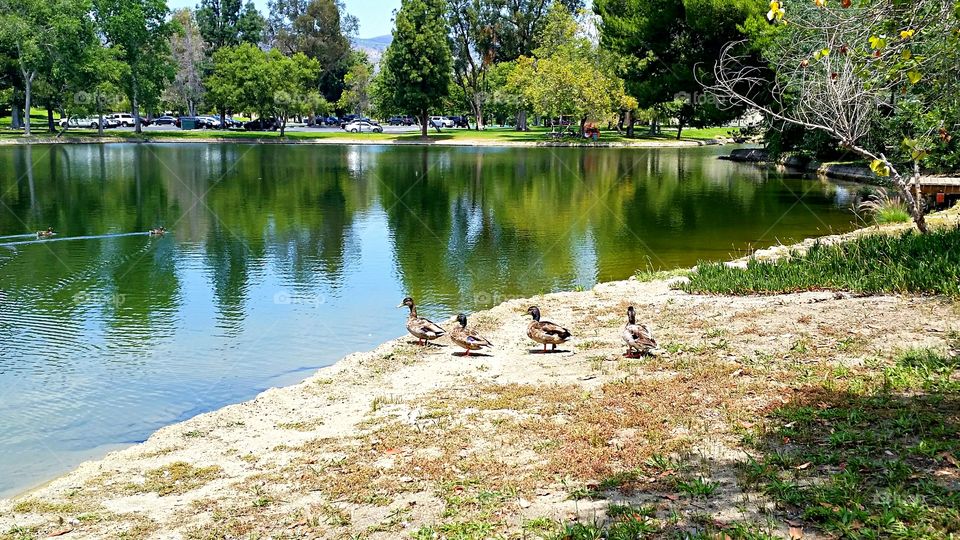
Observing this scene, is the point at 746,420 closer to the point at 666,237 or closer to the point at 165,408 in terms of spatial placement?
the point at 165,408

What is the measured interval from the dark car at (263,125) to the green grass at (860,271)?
96626 millimetres

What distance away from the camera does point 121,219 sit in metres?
29.8

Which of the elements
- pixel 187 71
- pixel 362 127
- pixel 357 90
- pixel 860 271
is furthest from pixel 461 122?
pixel 860 271

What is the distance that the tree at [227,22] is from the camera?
115688mm

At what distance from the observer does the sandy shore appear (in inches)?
260

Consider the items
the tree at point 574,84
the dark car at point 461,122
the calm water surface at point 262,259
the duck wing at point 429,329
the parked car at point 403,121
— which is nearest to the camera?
the calm water surface at point 262,259

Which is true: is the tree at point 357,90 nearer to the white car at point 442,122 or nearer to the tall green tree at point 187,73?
the white car at point 442,122

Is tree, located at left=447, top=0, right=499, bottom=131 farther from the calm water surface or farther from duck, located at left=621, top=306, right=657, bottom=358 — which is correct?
duck, located at left=621, top=306, right=657, bottom=358

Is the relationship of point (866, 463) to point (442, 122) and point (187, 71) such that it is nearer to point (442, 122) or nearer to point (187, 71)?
point (187, 71)

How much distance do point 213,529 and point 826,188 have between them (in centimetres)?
4061

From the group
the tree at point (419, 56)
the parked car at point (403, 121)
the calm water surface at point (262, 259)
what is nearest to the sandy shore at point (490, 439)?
the calm water surface at point (262, 259)

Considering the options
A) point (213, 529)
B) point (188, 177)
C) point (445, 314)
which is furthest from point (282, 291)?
point (188, 177)

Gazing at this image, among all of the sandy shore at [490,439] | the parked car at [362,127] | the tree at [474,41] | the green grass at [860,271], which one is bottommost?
the sandy shore at [490,439]

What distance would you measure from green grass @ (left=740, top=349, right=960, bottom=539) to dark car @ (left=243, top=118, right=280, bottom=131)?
10306cm
